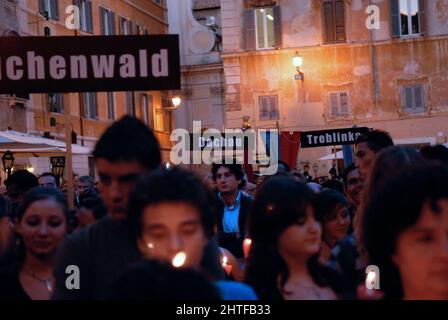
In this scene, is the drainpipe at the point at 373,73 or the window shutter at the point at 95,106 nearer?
the drainpipe at the point at 373,73

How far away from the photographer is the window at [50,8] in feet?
94.3

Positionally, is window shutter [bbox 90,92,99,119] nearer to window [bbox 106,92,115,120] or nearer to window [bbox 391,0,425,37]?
window [bbox 106,92,115,120]

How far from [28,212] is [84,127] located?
1081 inches

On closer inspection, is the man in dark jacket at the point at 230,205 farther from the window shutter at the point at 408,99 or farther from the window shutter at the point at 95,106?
the window shutter at the point at 95,106

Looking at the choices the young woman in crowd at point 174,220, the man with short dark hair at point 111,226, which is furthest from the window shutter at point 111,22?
the young woman in crowd at point 174,220

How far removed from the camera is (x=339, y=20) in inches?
1146

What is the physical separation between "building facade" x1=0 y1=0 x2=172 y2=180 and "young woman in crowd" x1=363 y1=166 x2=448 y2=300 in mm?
17472

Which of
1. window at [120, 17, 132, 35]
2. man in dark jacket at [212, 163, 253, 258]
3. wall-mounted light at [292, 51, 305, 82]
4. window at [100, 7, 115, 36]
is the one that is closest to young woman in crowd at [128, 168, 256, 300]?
man in dark jacket at [212, 163, 253, 258]

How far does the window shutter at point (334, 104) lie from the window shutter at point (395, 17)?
2.73m

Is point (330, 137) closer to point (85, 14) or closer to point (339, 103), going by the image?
point (339, 103)

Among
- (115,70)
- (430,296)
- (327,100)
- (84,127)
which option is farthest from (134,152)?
(84,127)

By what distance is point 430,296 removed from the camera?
2934 mm

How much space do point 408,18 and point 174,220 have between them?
2700cm

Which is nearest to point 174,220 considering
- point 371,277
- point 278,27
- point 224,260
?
point 371,277
